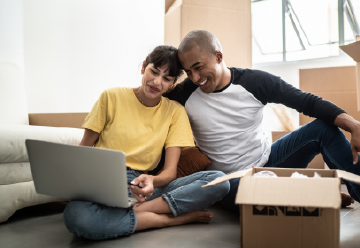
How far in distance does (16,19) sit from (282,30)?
264 cm

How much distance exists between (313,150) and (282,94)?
26 centimetres

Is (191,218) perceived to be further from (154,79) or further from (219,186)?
(154,79)

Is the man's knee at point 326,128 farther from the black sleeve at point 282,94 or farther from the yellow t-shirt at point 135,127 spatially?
the yellow t-shirt at point 135,127

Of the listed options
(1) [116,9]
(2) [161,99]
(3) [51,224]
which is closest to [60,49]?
(1) [116,9]

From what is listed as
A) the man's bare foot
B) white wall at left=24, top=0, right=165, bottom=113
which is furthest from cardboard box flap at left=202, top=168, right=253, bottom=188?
white wall at left=24, top=0, right=165, bottom=113

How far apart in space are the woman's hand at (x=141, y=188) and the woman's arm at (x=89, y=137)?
12.9 inches

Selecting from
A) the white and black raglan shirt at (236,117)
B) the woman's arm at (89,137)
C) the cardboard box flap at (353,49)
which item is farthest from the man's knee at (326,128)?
the woman's arm at (89,137)

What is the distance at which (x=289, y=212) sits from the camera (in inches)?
30.1

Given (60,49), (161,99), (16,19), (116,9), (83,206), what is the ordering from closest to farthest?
(83,206) < (161,99) < (16,19) < (60,49) < (116,9)

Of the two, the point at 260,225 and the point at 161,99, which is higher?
the point at 161,99

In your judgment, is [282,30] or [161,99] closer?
[161,99]

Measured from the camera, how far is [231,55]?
7.02 feet

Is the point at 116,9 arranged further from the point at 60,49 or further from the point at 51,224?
the point at 51,224

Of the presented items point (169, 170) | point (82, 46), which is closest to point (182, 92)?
point (169, 170)
